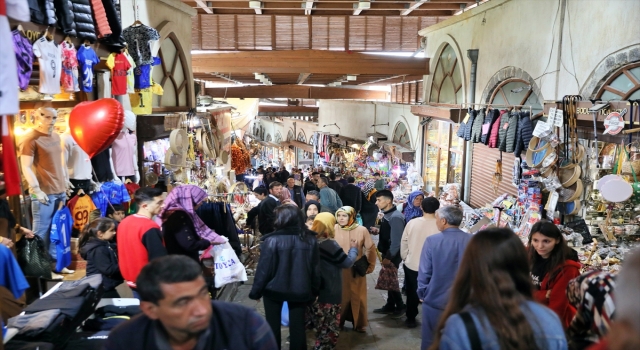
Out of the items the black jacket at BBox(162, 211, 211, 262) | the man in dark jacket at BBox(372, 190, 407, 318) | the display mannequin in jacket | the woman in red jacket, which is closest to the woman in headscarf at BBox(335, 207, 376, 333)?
the man in dark jacket at BBox(372, 190, 407, 318)

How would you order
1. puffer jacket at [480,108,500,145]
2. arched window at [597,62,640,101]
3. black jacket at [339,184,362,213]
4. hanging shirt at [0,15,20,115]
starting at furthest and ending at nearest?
black jacket at [339,184,362,213]
puffer jacket at [480,108,500,145]
arched window at [597,62,640,101]
hanging shirt at [0,15,20,115]

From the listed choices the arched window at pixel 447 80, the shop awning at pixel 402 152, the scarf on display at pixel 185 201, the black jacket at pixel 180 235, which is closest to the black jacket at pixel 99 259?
the black jacket at pixel 180 235

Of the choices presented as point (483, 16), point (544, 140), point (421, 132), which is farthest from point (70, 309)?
point (421, 132)

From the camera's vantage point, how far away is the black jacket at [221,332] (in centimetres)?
190

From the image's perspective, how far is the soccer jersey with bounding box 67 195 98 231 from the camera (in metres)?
5.56

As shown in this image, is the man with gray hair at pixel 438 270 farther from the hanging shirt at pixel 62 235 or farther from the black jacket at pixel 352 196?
the black jacket at pixel 352 196

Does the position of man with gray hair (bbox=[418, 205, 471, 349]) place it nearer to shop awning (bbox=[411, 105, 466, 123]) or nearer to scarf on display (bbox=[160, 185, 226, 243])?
scarf on display (bbox=[160, 185, 226, 243])

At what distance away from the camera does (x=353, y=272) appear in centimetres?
508

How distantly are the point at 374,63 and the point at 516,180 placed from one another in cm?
546

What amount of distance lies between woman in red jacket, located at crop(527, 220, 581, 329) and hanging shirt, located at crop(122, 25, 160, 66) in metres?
5.15

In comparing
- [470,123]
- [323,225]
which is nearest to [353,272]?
[323,225]

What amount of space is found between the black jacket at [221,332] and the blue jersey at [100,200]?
14.1ft

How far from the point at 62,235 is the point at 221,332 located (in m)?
4.05

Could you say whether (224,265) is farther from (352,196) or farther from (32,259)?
(352,196)
